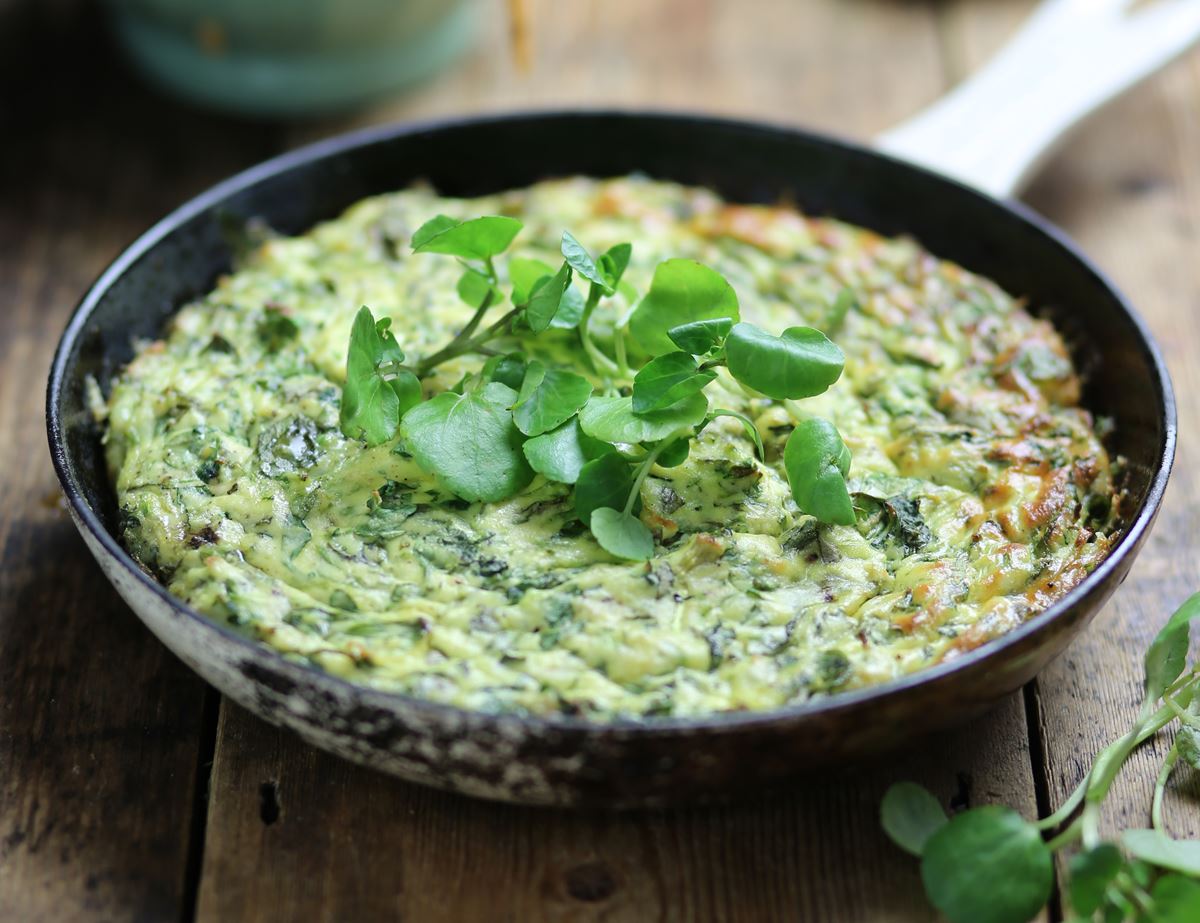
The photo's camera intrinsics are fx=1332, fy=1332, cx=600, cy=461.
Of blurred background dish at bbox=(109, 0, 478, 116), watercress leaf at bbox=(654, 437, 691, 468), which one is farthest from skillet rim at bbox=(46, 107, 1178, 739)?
blurred background dish at bbox=(109, 0, 478, 116)

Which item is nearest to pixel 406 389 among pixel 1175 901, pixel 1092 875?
pixel 1092 875

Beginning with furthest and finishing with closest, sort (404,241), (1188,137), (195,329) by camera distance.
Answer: (1188,137) → (404,241) → (195,329)

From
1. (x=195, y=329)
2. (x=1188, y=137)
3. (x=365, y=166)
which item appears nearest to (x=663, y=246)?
(x=365, y=166)

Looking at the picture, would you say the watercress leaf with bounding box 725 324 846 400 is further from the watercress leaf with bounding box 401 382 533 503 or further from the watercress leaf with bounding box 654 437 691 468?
the watercress leaf with bounding box 401 382 533 503

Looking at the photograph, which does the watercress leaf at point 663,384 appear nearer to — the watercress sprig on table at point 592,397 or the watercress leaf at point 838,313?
the watercress sprig on table at point 592,397

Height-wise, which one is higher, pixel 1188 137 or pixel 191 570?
pixel 1188 137

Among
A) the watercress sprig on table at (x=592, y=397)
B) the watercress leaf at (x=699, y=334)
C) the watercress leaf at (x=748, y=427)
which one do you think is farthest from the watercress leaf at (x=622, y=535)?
the watercress leaf at (x=699, y=334)

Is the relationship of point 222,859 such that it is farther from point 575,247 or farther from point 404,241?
point 404,241
